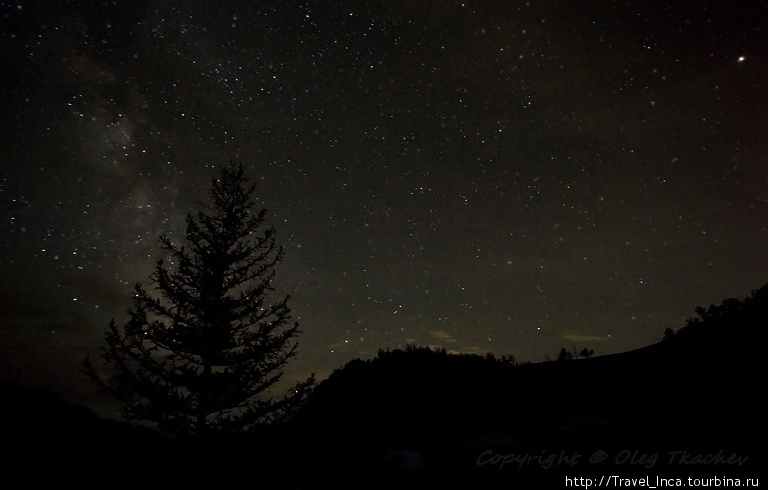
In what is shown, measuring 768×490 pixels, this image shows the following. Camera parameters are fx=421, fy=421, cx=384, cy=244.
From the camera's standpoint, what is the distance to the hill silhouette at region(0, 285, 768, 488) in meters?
5.44

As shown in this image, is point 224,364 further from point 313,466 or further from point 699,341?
point 699,341

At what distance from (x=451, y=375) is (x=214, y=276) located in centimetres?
900

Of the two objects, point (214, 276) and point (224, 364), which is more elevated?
point (214, 276)

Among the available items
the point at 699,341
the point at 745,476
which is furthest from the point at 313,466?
the point at 699,341

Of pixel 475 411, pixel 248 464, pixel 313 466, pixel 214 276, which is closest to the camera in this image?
pixel 313 466

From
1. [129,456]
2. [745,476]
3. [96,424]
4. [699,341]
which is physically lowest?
[745,476]

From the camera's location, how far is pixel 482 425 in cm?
1228

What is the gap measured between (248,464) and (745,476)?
987 centimetres

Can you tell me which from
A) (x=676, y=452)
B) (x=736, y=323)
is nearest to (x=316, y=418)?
(x=676, y=452)

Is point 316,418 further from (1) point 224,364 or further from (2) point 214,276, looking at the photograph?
(2) point 214,276

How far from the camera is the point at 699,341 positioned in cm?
1150

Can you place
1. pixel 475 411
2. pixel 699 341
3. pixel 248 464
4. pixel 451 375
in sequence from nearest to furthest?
pixel 248 464
pixel 699 341
pixel 475 411
pixel 451 375

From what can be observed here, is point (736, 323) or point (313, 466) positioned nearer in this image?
point (313, 466)

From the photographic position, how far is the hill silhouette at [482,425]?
5438mm
